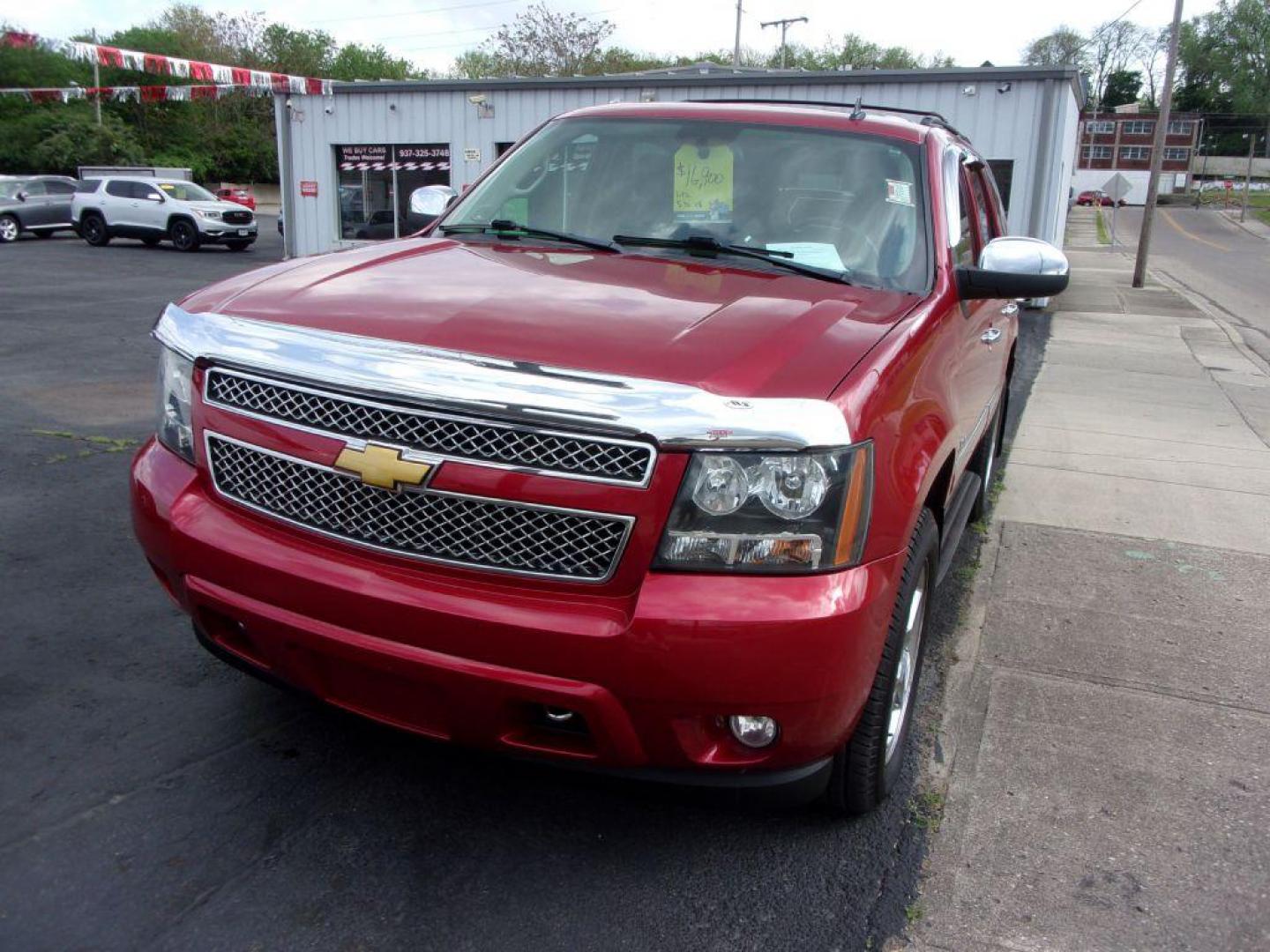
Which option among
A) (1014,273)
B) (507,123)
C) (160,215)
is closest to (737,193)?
(1014,273)

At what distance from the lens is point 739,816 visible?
3.02m

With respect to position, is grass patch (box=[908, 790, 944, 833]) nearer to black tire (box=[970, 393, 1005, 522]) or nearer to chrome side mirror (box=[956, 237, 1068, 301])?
chrome side mirror (box=[956, 237, 1068, 301])

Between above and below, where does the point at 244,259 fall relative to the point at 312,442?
below

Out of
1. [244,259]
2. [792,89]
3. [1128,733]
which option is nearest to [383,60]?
[244,259]

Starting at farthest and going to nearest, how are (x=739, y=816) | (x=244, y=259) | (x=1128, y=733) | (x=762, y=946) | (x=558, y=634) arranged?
(x=244, y=259)
(x=1128, y=733)
(x=739, y=816)
(x=762, y=946)
(x=558, y=634)

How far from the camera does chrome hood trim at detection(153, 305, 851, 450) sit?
7.29ft

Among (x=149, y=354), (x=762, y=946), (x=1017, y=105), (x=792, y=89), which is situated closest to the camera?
(x=762, y=946)

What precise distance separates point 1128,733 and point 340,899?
2.53m

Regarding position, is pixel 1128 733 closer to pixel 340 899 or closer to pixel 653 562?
pixel 653 562

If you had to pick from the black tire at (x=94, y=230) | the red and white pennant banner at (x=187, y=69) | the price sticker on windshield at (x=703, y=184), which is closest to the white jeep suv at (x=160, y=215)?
the black tire at (x=94, y=230)

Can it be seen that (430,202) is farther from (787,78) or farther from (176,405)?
(787,78)

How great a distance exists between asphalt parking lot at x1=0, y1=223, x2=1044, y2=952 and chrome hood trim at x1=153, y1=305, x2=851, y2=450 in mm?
881

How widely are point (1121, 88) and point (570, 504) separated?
141827 millimetres

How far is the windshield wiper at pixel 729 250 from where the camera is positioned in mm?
3295
